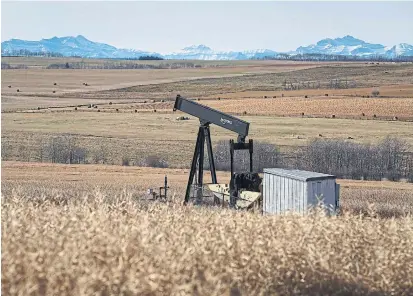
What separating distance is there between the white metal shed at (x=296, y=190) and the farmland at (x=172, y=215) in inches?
27.1

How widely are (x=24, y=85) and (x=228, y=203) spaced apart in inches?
3875

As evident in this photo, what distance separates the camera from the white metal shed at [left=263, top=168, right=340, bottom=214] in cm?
1533

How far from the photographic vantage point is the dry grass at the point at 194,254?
5.88 m

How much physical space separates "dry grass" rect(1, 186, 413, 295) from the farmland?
0.01 m

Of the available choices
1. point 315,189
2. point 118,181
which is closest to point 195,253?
point 315,189

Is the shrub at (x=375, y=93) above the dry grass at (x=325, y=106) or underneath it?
above

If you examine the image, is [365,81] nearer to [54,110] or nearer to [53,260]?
[54,110]

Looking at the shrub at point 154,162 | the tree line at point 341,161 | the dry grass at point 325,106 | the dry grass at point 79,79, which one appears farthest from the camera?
the dry grass at point 79,79

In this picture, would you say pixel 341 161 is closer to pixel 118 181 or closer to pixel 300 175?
pixel 118 181

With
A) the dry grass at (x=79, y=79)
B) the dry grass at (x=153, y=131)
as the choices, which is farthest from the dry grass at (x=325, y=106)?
the dry grass at (x=79, y=79)

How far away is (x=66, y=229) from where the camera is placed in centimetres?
666

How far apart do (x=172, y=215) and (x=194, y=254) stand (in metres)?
1.38

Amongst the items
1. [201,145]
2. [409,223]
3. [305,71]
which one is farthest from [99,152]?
[305,71]

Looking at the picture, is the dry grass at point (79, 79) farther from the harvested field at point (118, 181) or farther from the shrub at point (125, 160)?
the harvested field at point (118, 181)
